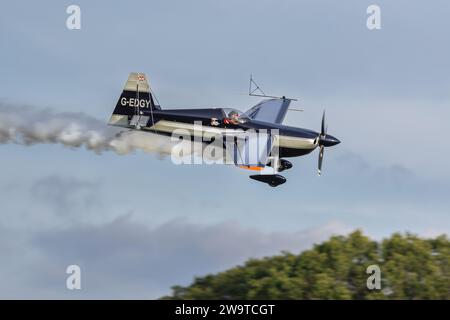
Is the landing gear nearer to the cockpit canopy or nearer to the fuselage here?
the fuselage

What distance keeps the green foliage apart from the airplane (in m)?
7.19

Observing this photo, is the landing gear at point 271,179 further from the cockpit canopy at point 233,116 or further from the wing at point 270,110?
the wing at point 270,110

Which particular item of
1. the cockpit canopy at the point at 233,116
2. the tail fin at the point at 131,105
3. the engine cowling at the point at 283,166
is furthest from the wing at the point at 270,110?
the tail fin at the point at 131,105

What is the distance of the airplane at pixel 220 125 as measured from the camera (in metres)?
42.0

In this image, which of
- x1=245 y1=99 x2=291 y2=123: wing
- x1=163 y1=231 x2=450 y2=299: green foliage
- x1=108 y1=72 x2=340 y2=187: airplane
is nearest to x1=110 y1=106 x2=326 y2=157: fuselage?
x1=108 y1=72 x2=340 y2=187: airplane

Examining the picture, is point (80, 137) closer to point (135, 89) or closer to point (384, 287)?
point (135, 89)

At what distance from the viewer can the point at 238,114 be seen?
4247 cm

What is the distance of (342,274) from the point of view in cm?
4819

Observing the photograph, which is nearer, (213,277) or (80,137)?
(80,137)

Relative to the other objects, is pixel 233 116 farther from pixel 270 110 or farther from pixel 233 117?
pixel 270 110

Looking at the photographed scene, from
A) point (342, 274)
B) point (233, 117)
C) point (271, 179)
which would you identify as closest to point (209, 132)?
point (233, 117)
